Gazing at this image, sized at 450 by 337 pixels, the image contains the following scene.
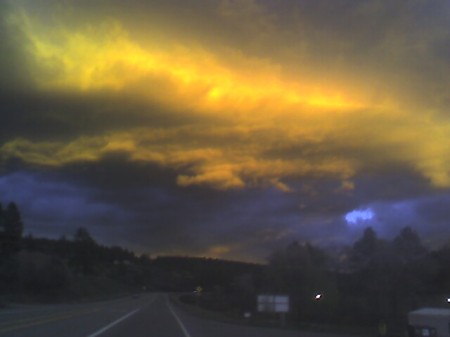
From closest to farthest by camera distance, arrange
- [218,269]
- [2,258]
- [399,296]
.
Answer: [399,296], [2,258], [218,269]

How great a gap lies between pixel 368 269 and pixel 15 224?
59.8 meters

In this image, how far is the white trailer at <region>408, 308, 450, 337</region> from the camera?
28.9m

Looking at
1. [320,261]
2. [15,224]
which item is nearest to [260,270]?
[320,261]

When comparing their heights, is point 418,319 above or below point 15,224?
below

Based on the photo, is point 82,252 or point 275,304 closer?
point 275,304

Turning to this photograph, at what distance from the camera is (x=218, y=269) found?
188 metres

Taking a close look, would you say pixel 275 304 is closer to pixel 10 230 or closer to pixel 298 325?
pixel 298 325

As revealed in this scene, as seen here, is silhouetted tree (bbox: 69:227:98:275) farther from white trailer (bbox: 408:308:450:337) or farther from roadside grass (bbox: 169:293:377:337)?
white trailer (bbox: 408:308:450:337)

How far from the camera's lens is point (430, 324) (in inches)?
1176

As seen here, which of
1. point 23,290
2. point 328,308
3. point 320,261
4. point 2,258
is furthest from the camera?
point 23,290

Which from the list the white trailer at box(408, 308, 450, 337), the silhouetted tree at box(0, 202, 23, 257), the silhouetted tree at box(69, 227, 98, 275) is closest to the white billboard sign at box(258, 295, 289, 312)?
the white trailer at box(408, 308, 450, 337)

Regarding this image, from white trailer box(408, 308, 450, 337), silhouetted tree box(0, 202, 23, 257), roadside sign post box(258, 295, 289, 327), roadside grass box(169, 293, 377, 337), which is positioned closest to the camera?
white trailer box(408, 308, 450, 337)

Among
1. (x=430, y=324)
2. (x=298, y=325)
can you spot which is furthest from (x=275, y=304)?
(x=430, y=324)

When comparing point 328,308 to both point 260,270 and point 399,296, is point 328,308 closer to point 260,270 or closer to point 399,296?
point 399,296
